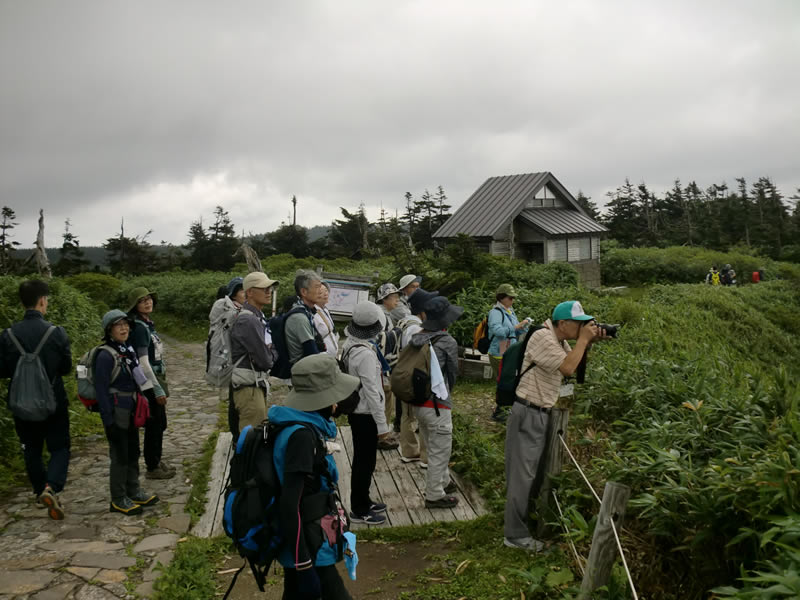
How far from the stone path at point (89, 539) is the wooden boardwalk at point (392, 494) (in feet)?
0.91

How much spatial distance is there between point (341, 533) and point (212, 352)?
10.4ft

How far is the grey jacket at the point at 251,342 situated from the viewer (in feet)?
17.6

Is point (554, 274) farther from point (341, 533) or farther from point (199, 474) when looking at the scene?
point (341, 533)

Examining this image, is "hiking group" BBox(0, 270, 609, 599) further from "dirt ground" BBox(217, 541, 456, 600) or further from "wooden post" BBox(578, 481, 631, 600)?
"wooden post" BBox(578, 481, 631, 600)

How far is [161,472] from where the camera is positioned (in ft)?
21.5

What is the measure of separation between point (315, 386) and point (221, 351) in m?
2.75

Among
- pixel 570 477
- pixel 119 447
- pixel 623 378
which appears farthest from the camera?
pixel 623 378

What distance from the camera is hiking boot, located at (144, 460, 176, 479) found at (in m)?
6.53

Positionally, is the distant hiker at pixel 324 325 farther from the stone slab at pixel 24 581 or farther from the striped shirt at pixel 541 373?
the stone slab at pixel 24 581

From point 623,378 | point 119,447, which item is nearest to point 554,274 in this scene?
point 623,378

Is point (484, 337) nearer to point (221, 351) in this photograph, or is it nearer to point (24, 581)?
point (221, 351)

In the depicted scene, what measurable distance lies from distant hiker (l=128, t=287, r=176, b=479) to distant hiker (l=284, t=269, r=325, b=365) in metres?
1.52

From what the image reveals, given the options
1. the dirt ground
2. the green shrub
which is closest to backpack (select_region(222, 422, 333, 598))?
the dirt ground

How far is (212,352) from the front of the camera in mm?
5750
